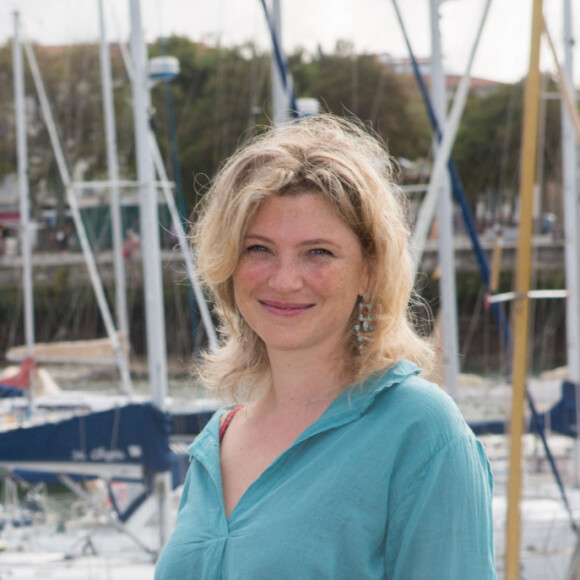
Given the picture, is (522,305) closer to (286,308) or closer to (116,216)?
(286,308)

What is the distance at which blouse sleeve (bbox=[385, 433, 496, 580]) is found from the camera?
140 centimetres

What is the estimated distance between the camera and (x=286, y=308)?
1.66m

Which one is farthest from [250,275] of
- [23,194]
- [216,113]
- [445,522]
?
[216,113]

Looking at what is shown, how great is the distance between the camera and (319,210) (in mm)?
1603

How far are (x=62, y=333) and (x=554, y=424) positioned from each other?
1850 cm

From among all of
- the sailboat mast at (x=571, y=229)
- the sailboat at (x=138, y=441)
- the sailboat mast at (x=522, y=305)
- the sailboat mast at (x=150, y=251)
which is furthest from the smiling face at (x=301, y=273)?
the sailboat mast at (x=571, y=229)

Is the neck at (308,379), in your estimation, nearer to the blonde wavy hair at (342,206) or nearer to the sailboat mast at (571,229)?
the blonde wavy hair at (342,206)

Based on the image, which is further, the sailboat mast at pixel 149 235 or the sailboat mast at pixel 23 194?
the sailboat mast at pixel 23 194

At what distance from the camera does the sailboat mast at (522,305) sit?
365 cm

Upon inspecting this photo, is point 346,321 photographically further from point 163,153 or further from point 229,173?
point 163,153

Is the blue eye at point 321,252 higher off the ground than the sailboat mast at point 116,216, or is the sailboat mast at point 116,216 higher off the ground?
the blue eye at point 321,252

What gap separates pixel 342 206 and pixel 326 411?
35cm

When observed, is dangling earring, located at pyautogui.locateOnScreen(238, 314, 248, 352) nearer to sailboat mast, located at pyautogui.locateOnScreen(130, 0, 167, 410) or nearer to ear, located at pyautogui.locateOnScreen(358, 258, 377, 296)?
ear, located at pyautogui.locateOnScreen(358, 258, 377, 296)

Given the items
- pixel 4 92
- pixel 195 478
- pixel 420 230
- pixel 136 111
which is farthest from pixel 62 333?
pixel 195 478
